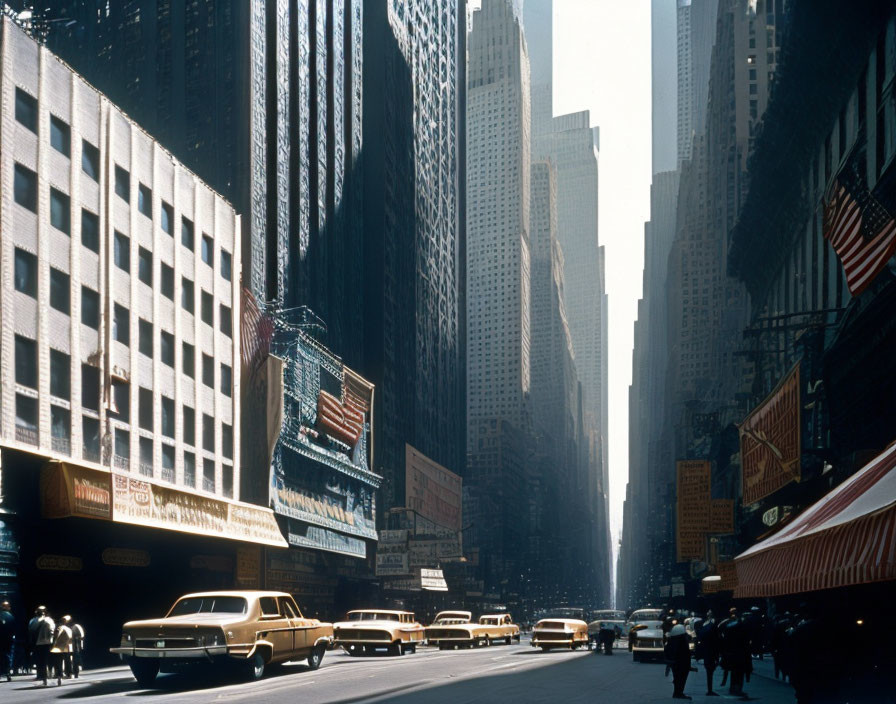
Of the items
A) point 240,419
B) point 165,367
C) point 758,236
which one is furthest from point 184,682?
point 758,236

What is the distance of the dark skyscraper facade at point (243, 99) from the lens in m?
69.7

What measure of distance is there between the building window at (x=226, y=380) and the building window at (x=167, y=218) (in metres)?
7.51

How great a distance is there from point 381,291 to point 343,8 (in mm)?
24851

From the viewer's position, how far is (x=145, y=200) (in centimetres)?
4384

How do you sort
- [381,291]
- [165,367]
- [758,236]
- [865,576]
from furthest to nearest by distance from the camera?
[381,291]
[758,236]
[165,367]
[865,576]

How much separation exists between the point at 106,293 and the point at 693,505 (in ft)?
96.1

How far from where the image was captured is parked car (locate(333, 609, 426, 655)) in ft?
123

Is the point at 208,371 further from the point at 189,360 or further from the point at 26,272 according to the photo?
the point at 26,272

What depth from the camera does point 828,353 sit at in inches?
1276

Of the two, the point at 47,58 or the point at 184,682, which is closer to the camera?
the point at 184,682

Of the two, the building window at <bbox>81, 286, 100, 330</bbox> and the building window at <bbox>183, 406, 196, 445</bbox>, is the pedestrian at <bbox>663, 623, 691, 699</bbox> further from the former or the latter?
the building window at <bbox>183, 406, 196, 445</bbox>

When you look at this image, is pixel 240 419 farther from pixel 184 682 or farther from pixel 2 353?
pixel 184 682

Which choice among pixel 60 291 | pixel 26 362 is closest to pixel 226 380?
pixel 60 291

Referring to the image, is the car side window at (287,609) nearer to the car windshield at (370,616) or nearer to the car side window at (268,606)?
the car side window at (268,606)
